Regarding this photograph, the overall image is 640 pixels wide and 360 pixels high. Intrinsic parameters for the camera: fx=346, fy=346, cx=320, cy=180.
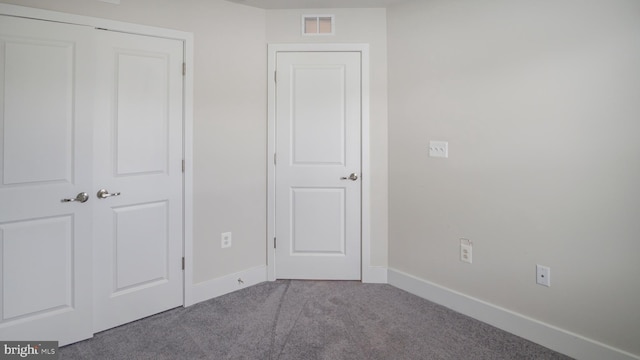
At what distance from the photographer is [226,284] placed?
9.20ft

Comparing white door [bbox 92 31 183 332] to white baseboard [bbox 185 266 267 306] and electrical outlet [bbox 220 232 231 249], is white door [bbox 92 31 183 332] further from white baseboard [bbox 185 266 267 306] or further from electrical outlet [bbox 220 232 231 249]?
electrical outlet [bbox 220 232 231 249]

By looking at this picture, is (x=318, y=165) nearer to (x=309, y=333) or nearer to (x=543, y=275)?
(x=309, y=333)

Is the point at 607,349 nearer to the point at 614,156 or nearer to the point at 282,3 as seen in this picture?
the point at 614,156

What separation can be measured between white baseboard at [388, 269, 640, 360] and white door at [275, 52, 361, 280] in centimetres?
56

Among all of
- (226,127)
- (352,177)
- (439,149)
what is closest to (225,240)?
(226,127)

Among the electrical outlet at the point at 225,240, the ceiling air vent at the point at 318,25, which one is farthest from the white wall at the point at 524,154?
the electrical outlet at the point at 225,240

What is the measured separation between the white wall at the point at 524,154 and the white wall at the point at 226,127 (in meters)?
1.15

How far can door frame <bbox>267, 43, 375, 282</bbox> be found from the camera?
296 centimetres

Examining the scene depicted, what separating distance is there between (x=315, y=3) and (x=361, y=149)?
125 cm

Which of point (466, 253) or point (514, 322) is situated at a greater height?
point (466, 253)

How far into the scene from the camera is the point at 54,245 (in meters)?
2.07

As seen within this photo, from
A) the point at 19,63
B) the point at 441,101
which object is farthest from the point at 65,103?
the point at 441,101

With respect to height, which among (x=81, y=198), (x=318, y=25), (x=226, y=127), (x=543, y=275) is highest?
(x=318, y=25)

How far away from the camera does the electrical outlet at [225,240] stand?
2.80 m
